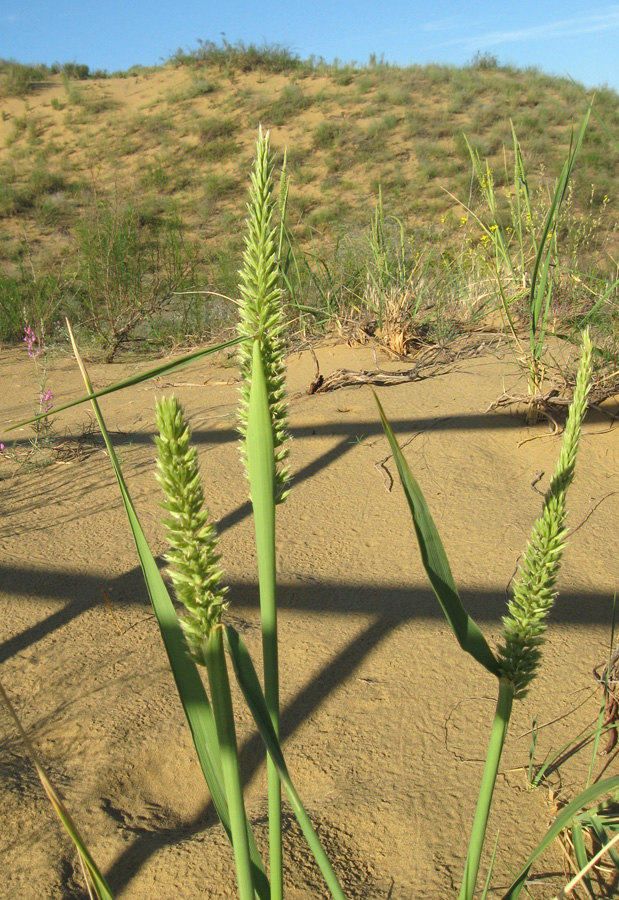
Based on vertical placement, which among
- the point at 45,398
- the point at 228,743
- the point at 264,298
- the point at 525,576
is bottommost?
the point at 45,398

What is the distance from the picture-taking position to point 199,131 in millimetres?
19984

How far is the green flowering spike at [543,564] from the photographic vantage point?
646 mm

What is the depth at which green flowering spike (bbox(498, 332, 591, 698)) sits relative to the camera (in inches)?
25.4

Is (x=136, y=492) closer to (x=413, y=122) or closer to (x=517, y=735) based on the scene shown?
(x=517, y=735)

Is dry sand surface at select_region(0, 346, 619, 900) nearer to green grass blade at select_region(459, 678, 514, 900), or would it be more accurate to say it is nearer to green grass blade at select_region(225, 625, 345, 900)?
green grass blade at select_region(459, 678, 514, 900)

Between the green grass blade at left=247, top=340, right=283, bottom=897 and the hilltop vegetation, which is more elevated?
the hilltop vegetation

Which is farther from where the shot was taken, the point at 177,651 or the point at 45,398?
the point at 45,398

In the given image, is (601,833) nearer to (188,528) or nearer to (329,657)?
(329,657)

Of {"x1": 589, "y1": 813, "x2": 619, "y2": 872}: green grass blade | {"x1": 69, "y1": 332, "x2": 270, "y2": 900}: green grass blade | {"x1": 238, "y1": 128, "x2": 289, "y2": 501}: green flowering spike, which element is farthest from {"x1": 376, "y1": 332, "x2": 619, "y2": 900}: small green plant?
{"x1": 589, "y1": 813, "x2": 619, "y2": 872}: green grass blade

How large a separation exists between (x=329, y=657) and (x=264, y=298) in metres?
1.69

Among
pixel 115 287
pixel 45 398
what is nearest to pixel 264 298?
pixel 45 398

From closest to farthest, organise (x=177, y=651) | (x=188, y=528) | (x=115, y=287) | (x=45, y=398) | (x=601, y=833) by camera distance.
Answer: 1. (x=188, y=528)
2. (x=177, y=651)
3. (x=601, y=833)
4. (x=45, y=398)
5. (x=115, y=287)

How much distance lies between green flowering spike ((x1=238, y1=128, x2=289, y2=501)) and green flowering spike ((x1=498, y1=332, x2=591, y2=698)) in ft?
0.82

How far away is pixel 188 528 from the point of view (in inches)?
21.8
